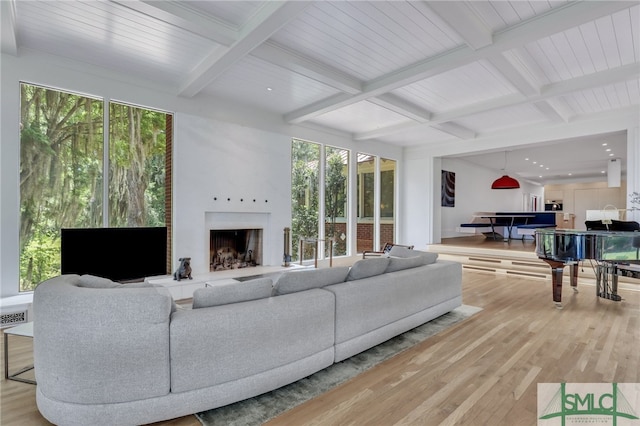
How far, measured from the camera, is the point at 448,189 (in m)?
10.0

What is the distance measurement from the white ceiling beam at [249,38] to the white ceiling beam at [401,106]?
2312 mm

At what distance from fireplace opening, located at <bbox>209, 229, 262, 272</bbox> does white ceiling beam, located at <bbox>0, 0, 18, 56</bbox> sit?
3.24 m

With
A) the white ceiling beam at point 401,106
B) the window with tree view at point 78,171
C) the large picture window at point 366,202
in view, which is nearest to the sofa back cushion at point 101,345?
the window with tree view at point 78,171

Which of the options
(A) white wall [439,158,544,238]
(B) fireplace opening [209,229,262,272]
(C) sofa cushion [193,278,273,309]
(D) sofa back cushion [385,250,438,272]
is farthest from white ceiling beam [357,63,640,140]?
(C) sofa cushion [193,278,273,309]

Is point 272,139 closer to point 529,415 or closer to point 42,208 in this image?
point 42,208

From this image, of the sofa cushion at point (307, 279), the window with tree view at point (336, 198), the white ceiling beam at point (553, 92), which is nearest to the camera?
the sofa cushion at point (307, 279)

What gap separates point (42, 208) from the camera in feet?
13.1

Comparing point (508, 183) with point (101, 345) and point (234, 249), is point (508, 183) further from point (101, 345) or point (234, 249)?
point (101, 345)

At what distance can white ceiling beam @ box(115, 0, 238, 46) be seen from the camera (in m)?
2.79

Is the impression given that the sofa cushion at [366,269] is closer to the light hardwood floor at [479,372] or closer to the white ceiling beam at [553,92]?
the light hardwood floor at [479,372]

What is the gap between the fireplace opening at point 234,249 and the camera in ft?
18.1

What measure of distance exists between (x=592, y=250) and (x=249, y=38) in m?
4.64
